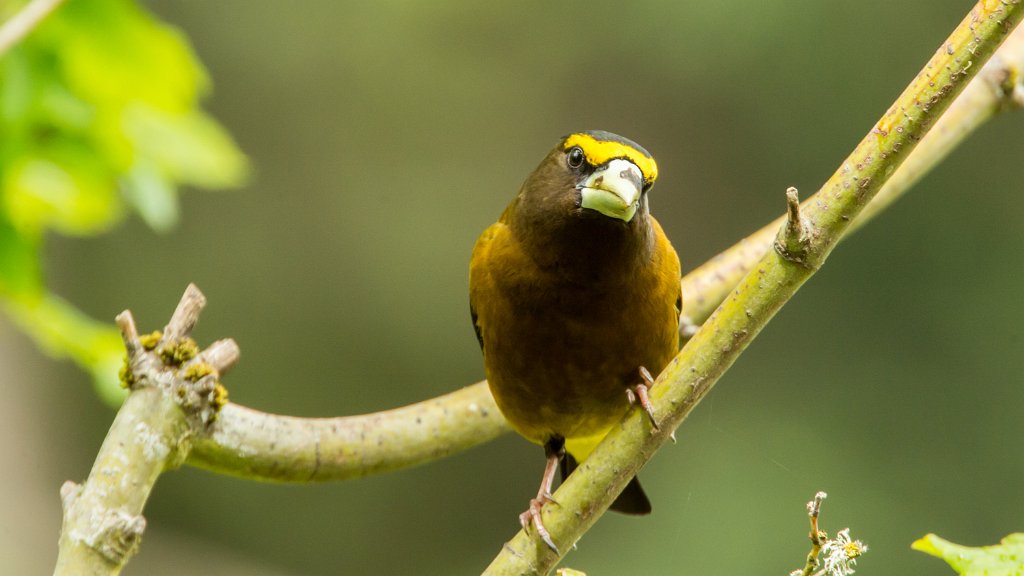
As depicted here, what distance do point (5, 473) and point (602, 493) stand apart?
13.6ft

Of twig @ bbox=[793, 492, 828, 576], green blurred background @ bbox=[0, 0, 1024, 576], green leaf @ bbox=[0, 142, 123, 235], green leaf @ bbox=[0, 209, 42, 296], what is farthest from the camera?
green blurred background @ bbox=[0, 0, 1024, 576]

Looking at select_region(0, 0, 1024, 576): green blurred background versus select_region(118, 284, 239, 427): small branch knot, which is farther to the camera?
select_region(0, 0, 1024, 576): green blurred background

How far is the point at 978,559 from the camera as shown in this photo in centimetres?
158

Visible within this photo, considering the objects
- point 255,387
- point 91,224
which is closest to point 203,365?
point 91,224

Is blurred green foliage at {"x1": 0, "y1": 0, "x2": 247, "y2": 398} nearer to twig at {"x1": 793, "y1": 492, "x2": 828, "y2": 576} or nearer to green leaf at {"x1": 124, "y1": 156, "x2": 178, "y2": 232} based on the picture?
green leaf at {"x1": 124, "y1": 156, "x2": 178, "y2": 232}

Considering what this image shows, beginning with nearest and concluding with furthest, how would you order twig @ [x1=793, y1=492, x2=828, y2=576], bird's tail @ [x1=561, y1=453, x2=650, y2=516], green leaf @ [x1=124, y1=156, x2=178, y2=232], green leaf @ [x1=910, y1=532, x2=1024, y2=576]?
1. green leaf @ [x1=910, y1=532, x2=1024, y2=576]
2. twig @ [x1=793, y1=492, x2=828, y2=576]
3. green leaf @ [x1=124, y1=156, x2=178, y2=232]
4. bird's tail @ [x1=561, y1=453, x2=650, y2=516]

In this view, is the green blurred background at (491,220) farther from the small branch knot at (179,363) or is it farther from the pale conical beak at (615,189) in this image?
the small branch knot at (179,363)

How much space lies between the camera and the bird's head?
242 centimetres

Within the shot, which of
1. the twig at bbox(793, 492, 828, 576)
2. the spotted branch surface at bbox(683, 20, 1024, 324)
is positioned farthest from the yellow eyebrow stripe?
the twig at bbox(793, 492, 828, 576)

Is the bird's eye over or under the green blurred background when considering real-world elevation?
under

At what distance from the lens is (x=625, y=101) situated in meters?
7.84

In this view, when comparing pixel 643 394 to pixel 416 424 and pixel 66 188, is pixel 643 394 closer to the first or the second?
pixel 416 424

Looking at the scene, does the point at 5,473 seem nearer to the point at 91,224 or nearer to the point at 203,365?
the point at 91,224

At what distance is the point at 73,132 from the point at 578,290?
3.81 feet
